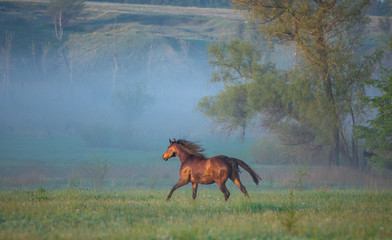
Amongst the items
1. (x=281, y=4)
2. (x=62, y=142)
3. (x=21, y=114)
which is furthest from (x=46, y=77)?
(x=281, y=4)

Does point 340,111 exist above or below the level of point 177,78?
below

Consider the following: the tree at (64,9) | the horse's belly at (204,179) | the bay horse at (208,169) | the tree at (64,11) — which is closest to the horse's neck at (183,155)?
the bay horse at (208,169)

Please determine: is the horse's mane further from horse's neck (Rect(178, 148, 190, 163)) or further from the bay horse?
horse's neck (Rect(178, 148, 190, 163))

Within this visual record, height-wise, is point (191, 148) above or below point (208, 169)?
above

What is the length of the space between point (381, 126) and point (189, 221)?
16967mm

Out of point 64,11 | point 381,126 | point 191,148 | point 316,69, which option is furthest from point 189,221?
point 64,11

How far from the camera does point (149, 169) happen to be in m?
36.2

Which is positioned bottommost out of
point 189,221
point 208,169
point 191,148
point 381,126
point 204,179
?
point 189,221

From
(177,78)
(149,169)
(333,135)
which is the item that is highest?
(177,78)

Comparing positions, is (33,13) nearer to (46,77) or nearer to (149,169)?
(46,77)

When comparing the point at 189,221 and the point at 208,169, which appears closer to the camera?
the point at 189,221

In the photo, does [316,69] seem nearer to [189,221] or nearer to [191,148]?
[191,148]

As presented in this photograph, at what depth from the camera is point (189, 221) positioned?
9.07 meters

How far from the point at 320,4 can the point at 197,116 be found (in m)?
61.9
